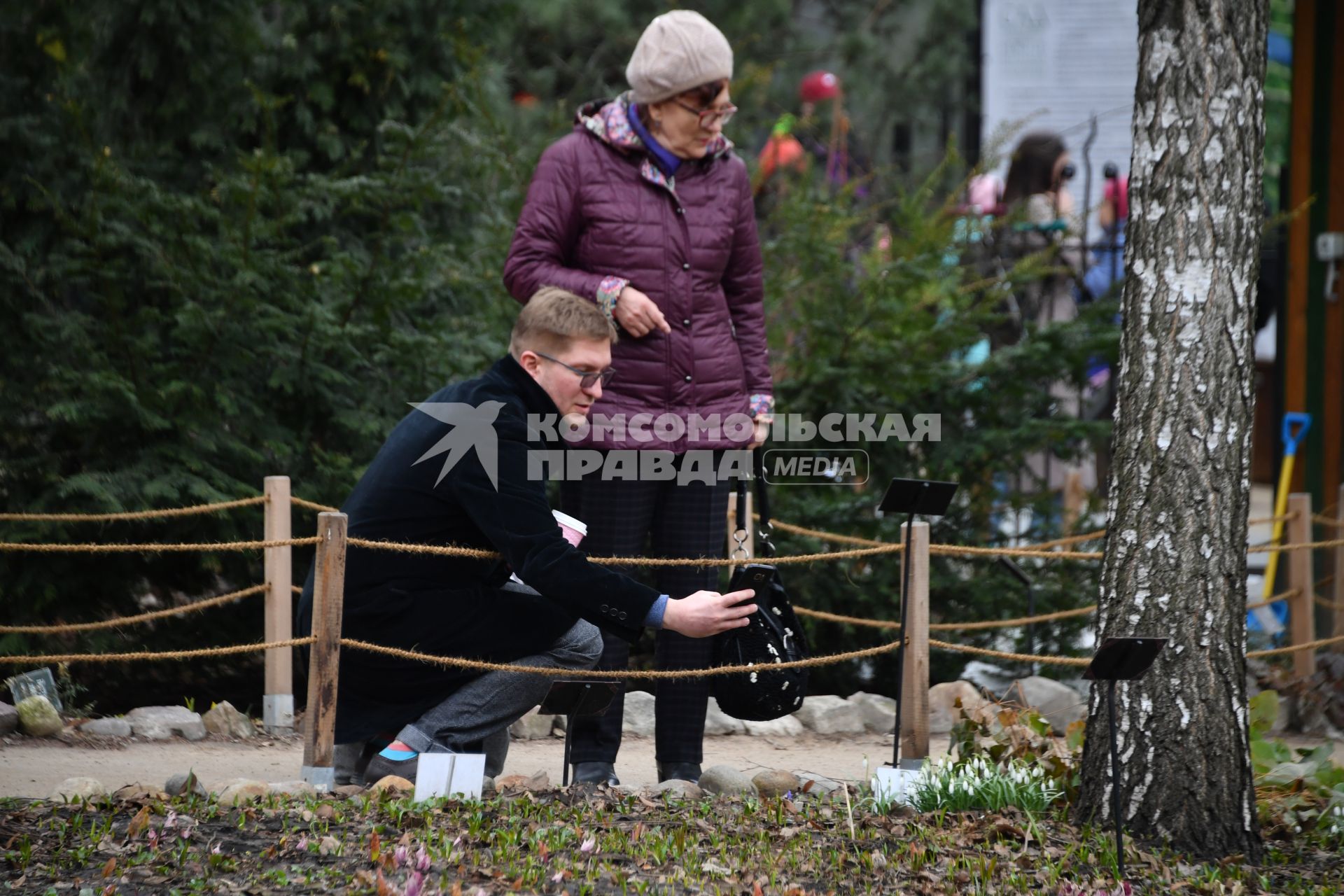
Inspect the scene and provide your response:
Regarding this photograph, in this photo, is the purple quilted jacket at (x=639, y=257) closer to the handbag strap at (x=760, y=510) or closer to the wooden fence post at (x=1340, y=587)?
the handbag strap at (x=760, y=510)

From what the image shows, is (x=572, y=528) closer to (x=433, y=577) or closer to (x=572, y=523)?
(x=572, y=523)

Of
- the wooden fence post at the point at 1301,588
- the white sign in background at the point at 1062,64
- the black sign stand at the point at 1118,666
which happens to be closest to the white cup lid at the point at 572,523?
the black sign stand at the point at 1118,666

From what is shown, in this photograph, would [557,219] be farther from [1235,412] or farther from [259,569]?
[259,569]

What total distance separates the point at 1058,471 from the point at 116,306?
18.7 ft

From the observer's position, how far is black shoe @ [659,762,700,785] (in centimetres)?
422

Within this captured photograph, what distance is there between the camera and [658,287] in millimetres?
4125

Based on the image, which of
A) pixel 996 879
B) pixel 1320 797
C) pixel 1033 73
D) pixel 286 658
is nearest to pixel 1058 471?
pixel 1033 73

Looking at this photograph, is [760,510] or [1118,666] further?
[760,510]

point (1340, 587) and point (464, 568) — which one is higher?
point (464, 568)

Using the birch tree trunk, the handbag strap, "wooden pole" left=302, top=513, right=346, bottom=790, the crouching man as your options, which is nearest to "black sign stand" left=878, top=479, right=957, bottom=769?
the handbag strap

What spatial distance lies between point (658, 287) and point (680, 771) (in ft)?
4.78

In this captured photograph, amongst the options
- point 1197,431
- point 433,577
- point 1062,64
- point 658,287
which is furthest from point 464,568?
point 1062,64

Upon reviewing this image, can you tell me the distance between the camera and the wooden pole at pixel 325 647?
3.68 metres

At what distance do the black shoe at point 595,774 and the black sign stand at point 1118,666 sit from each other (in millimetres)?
1398
